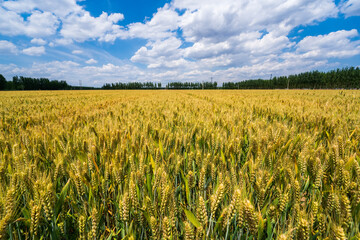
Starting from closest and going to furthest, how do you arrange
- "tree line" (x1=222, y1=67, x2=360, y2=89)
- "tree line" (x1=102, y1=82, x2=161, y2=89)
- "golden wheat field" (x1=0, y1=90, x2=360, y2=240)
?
"golden wheat field" (x1=0, y1=90, x2=360, y2=240) → "tree line" (x1=222, y1=67, x2=360, y2=89) → "tree line" (x1=102, y1=82, x2=161, y2=89)

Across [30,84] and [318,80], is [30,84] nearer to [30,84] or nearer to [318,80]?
[30,84]

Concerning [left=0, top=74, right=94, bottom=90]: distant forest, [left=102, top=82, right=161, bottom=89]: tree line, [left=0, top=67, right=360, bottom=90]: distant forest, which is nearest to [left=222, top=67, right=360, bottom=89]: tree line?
[left=0, top=67, right=360, bottom=90]: distant forest

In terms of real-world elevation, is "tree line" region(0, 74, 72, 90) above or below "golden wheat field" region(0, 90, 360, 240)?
above

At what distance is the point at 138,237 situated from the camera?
882 mm

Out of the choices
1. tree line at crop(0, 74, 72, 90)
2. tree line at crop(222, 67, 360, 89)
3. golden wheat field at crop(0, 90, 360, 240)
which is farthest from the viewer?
tree line at crop(0, 74, 72, 90)

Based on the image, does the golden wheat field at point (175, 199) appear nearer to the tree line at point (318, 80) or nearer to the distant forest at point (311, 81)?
the distant forest at point (311, 81)

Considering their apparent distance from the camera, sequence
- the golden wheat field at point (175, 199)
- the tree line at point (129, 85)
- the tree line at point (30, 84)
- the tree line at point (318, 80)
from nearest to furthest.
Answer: the golden wheat field at point (175, 199) < the tree line at point (318, 80) < the tree line at point (30, 84) < the tree line at point (129, 85)

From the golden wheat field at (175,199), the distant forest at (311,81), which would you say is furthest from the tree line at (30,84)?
the golden wheat field at (175,199)

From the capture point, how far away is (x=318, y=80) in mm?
79500

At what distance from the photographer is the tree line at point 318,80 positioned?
6975 centimetres

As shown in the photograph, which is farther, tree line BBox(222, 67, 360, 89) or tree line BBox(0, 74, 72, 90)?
tree line BBox(0, 74, 72, 90)

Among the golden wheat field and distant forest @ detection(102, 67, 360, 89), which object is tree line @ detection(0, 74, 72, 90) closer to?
distant forest @ detection(102, 67, 360, 89)

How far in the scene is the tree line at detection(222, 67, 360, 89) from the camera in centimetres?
6975

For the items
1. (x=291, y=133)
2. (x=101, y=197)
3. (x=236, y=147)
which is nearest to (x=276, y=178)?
(x=236, y=147)
